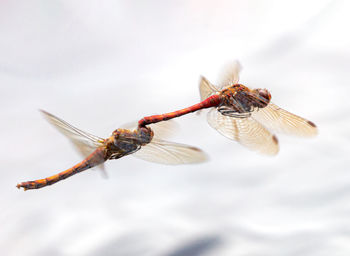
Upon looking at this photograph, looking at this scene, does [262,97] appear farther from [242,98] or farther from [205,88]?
[205,88]

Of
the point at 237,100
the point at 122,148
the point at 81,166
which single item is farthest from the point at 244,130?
the point at 81,166

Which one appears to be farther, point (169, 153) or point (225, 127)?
point (225, 127)

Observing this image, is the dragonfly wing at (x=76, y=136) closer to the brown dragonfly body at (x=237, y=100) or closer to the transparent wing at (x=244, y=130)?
the brown dragonfly body at (x=237, y=100)

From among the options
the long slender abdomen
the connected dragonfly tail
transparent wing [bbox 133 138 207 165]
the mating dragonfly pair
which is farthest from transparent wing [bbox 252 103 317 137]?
the connected dragonfly tail

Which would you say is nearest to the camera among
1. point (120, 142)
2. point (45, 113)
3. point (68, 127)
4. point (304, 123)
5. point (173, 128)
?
point (45, 113)

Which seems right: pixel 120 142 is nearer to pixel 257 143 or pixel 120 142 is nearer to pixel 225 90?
pixel 225 90

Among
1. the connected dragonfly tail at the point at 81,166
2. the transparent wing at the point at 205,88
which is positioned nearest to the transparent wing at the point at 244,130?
the transparent wing at the point at 205,88

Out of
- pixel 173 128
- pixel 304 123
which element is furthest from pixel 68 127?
pixel 304 123
